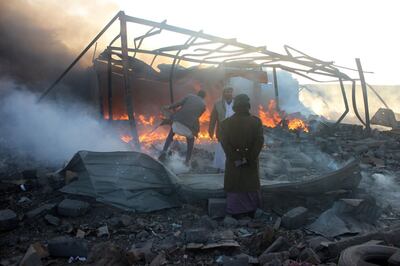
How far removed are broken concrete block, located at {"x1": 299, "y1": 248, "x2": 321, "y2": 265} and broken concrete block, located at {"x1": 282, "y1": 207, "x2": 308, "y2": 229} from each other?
1.14 meters

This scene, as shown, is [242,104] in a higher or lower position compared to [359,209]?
higher

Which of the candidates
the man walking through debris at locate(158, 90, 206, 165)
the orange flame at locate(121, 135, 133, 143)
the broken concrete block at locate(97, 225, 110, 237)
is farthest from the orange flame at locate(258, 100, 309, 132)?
the broken concrete block at locate(97, 225, 110, 237)

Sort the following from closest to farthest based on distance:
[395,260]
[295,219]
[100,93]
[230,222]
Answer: [395,260]
[295,219]
[230,222]
[100,93]

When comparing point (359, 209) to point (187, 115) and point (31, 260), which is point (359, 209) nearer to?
point (31, 260)

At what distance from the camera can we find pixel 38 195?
6.25 metres

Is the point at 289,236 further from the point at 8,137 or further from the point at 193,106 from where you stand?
the point at 8,137

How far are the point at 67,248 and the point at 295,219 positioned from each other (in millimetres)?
2995

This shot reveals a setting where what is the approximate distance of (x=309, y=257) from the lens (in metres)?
3.89

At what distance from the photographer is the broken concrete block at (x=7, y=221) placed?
4.98 metres

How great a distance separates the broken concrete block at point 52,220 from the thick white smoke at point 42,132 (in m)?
3.90

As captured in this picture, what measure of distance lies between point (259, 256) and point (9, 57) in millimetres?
11037

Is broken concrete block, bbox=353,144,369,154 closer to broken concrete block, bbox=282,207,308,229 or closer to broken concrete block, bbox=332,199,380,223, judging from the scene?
broken concrete block, bbox=332,199,380,223

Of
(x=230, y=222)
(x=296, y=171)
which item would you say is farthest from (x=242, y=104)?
(x=296, y=171)

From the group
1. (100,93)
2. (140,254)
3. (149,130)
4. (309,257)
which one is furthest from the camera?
(149,130)
